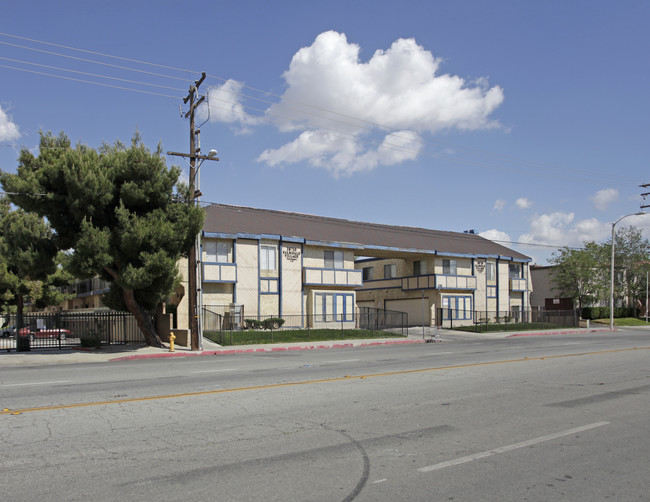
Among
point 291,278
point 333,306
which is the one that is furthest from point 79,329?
point 333,306

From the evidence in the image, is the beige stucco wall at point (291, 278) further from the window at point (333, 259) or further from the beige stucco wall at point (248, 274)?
the window at point (333, 259)

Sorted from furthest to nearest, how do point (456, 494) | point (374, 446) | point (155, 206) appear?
point (155, 206) → point (374, 446) → point (456, 494)

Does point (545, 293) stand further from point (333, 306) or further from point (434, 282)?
point (333, 306)

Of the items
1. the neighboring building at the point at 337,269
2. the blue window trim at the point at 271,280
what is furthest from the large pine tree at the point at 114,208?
the blue window trim at the point at 271,280

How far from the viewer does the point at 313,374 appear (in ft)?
47.5

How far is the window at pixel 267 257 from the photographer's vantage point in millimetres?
36719

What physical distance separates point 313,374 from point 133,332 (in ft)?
60.8

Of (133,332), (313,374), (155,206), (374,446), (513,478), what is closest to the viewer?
(513,478)

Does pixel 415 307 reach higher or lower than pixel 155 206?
lower

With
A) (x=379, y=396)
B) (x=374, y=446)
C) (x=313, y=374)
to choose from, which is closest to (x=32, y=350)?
(x=313, y=374)

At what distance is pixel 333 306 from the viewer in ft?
130

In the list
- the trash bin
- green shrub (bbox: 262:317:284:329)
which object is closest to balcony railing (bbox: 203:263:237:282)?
green shrub (bbox: 262:317:284:329)

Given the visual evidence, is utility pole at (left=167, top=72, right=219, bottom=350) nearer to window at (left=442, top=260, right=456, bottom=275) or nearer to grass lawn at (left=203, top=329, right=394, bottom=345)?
grass lawn at (left=203, top=329, right=394, bottom=345)

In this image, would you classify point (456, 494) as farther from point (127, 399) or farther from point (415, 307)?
point (415, 307)
